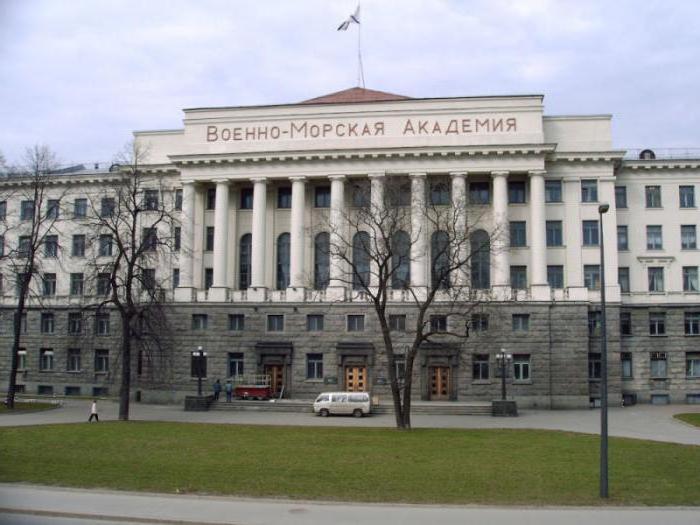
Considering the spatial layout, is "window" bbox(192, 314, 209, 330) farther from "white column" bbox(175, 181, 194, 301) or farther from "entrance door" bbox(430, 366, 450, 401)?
"entrance door" bbox(430, 366, 450, 401)

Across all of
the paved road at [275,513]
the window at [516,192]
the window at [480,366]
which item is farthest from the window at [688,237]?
the paved road at [275,513]

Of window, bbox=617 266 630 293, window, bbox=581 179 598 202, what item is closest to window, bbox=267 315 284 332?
window, bbox=581 179 598 202

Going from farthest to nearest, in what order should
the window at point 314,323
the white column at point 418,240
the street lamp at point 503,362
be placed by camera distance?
the window at point 314,323 → the white column at point 418,240 → the street lamp at point 503,362

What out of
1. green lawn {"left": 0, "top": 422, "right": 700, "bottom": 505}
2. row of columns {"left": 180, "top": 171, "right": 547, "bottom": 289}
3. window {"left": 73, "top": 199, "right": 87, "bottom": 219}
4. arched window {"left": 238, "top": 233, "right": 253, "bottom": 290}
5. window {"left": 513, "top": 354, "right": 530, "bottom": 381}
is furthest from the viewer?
window {"left": 73, "top": 199, "right": 87, "bottom": 219}

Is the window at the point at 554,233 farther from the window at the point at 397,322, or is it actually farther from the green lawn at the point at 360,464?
the green lawn at the point at 360,464

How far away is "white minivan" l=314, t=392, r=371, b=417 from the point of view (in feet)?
153

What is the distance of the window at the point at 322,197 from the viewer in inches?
2372

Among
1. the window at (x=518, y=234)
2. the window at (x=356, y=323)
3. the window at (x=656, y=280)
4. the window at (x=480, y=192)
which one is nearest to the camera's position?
the window at (x=356, y=323)

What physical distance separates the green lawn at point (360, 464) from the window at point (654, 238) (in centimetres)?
2958

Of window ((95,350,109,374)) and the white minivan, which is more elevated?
window ((95,350,109,374))

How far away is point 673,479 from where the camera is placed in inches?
872

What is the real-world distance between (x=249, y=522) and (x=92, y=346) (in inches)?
1957

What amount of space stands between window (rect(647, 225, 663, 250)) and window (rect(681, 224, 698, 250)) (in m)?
1.78

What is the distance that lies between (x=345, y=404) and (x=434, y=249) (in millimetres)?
13853
